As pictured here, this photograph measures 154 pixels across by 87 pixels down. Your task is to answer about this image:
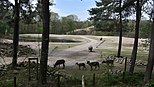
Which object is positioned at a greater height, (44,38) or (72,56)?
(44,38)

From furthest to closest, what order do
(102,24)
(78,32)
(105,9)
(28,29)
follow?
1. (78,32)
2. (28,29)
3. (102,24)
4. (105,9)

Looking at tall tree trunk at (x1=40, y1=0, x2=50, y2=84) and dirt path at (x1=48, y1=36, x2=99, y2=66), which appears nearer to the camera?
tall tree trunk at (x1=40, y1=0, x2=50, y2=84)

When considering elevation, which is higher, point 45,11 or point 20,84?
point 45,11

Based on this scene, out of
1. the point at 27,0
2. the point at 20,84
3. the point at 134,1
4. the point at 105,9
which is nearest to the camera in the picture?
the point at 20,84

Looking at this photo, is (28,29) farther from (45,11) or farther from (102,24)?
(45,11)

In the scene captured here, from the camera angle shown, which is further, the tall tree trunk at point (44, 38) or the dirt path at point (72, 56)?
the dirt path at point (72, 56)

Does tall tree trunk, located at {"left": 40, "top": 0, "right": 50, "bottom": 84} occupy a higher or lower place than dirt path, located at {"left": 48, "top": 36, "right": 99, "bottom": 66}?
higher

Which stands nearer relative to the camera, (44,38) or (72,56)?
(44,38)

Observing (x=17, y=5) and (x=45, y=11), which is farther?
(x=17, y=5)

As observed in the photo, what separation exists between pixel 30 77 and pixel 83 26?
95.1m

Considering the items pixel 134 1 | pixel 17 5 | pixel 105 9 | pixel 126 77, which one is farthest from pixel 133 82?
pixel 105 9

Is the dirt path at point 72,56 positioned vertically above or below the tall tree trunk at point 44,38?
below

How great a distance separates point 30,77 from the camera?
16.4 meters

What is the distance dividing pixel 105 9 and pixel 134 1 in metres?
15.9
